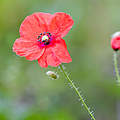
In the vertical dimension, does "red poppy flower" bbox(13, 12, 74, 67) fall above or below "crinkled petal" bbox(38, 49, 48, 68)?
above

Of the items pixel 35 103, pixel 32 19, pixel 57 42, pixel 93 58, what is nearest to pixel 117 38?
pixel 57 42

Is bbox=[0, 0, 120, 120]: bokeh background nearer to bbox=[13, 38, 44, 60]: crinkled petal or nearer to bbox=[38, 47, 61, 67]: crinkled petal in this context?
bbox=[13, 38, 44, 60]: crinkled petal

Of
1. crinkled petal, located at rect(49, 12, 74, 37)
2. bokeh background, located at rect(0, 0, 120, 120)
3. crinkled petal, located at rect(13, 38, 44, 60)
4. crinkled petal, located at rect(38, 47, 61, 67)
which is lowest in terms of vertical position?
bokeh background, located at rect(0, 0, 120, 120)

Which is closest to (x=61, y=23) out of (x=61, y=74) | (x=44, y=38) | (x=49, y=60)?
(x=44, y=38)

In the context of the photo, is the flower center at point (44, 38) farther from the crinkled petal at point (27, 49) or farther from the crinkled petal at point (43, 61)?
the crinkled petal at point (43, 61)

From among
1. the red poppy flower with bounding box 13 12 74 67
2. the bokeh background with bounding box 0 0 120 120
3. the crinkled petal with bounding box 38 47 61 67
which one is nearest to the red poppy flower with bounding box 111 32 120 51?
the red poppy flower with bounding box 13 12 74 67

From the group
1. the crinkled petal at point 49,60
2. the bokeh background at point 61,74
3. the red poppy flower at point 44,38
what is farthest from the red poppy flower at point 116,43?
the bokeh background at point 61,74

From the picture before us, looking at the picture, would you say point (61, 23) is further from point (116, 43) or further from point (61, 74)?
point (61, 74)

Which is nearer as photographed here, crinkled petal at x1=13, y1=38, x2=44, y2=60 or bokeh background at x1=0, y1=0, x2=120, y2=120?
crinkled petal at x1=13, y1=38, x2=44, y2=60

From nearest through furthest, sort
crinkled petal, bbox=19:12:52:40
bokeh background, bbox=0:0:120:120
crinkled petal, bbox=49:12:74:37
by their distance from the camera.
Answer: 1. crinkled petal, bbox=49:12:74:37
2. crinkled petal, bbox=19:12:52:40
3. bokeh background, bbox=0:0:120:120
